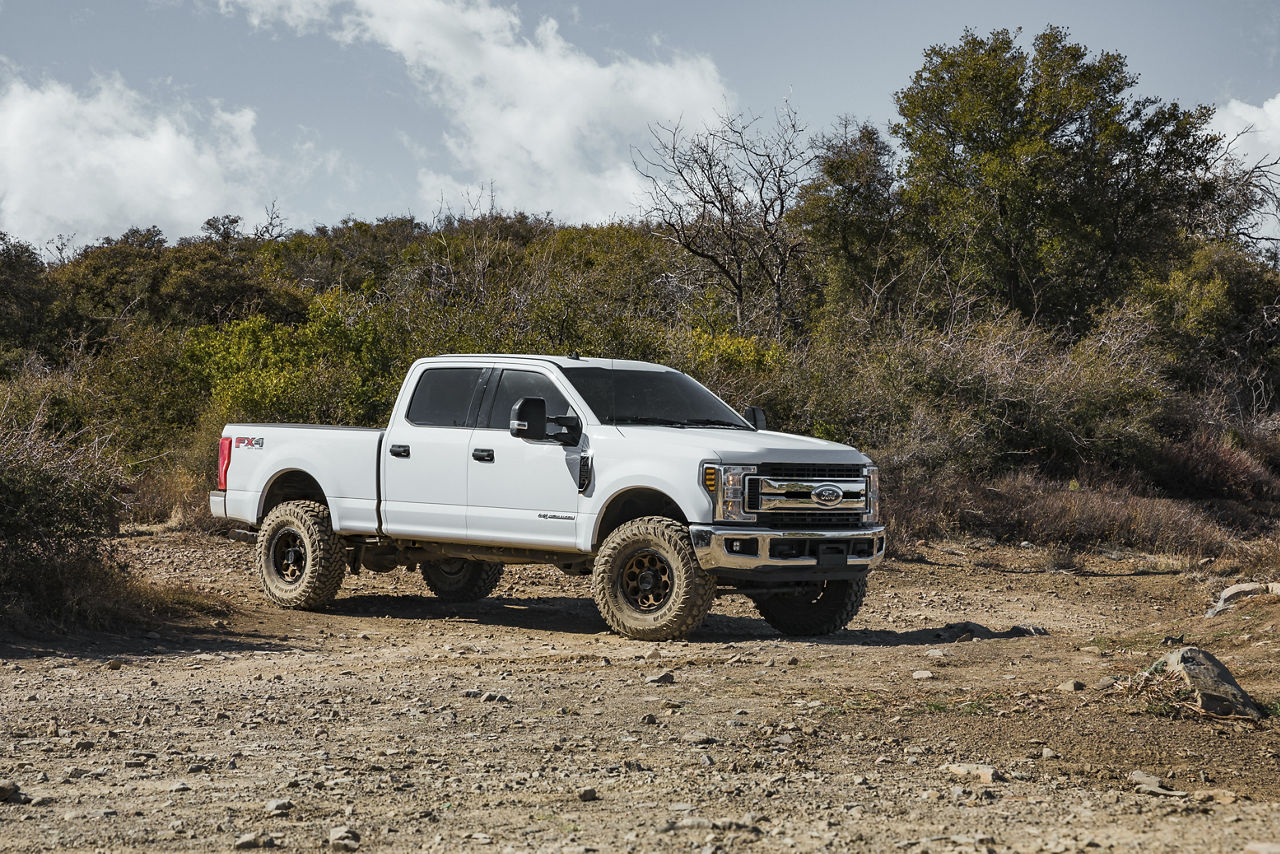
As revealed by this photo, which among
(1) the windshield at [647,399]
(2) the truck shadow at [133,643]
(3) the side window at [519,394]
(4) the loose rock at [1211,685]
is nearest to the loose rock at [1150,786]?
(4) the loose rock at [1211,685]

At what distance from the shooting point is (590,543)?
9.99 meters

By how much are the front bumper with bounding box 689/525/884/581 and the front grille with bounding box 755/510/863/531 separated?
57 millimetres

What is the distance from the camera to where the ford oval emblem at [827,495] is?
9664 millimetres

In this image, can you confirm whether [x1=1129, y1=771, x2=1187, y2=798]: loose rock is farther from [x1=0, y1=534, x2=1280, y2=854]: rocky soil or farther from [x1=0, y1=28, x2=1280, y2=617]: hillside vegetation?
[x1=0, y1=28, x2=1280, y2=617]: hillside vegetation

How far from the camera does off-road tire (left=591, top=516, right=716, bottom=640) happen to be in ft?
31.3

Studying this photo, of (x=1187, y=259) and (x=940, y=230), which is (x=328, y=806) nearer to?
(x=940, y=230)

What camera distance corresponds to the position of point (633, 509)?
10133mm

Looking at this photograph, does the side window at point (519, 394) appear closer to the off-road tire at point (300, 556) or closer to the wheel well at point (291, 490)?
the off-road tire at point (300, 556)

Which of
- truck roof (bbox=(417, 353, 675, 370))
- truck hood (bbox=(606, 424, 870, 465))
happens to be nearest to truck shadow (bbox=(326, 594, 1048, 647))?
truck hood (bbox=(606, 424, 870, 465))

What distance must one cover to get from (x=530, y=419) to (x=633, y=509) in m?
1.07

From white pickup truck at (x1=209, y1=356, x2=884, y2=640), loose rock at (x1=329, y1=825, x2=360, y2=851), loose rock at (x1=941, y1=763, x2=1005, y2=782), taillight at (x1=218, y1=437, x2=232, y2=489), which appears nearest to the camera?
loose rock at (x1=329, y1=825, x2=360, y2=851)

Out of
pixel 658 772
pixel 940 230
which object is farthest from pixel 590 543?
pixel 940 230

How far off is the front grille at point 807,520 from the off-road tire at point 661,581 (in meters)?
0.58

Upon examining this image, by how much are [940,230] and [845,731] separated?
2661 cm
